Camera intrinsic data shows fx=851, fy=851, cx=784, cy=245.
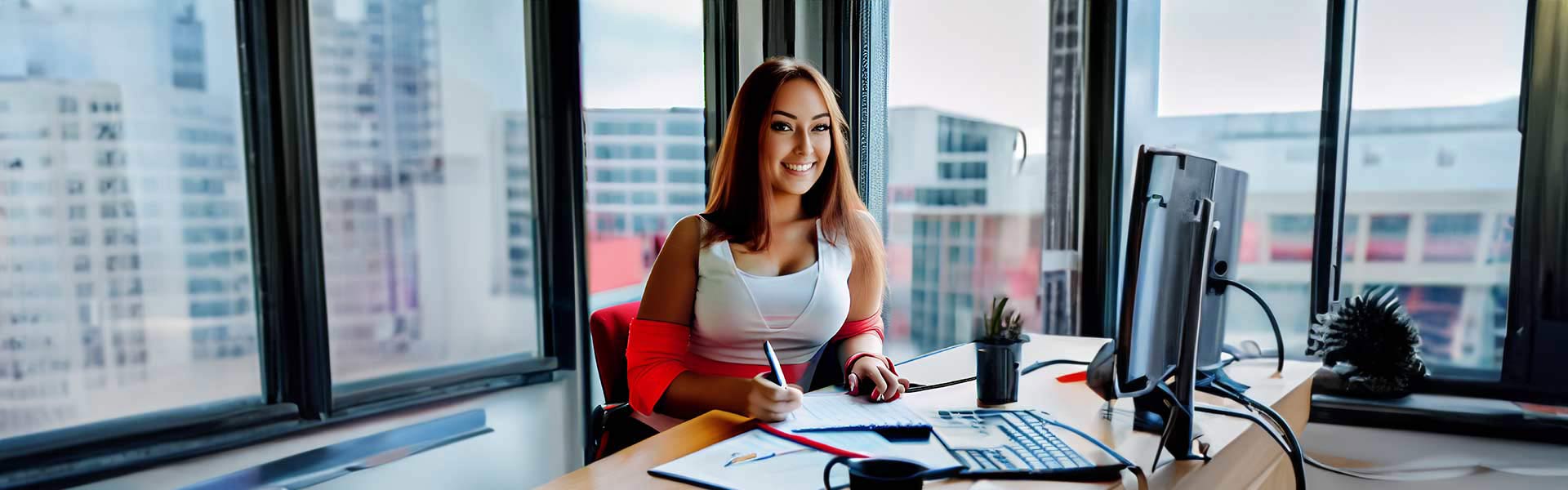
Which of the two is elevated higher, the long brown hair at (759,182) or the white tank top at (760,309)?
the long brown hair at (759,182)

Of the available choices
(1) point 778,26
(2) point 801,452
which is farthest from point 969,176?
(2) point 801,452

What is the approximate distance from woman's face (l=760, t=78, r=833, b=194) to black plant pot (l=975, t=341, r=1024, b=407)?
1.72ft

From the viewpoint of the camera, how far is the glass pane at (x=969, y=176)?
277 cm

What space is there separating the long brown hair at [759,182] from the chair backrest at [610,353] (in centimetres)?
29

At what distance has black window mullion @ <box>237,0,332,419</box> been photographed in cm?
193

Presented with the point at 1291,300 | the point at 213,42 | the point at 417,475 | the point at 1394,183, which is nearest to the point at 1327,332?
the point at 1291,300

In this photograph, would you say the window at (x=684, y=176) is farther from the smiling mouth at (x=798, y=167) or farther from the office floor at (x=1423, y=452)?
the office floor at (x=1423, y=452)

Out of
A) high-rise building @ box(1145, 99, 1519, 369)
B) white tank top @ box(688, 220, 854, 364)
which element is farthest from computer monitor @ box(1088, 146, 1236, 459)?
high-rise building @ box(1145, 99, 1519, 369)

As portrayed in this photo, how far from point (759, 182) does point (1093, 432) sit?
2.63 ft

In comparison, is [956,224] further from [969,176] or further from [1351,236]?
[1351,236]

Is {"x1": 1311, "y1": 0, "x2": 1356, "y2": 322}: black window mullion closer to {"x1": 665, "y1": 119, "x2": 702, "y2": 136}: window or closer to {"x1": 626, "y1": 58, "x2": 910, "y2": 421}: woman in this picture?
{"x1": 626, "y1": 58, "x2": 910, "y2": 421}: woman

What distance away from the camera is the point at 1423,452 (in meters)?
2.23

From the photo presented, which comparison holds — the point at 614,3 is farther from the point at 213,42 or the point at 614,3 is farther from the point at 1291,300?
the point at 1291,300

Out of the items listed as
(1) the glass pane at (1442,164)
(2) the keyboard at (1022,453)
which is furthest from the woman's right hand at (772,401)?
(1) the glass pane at (1442,164)
